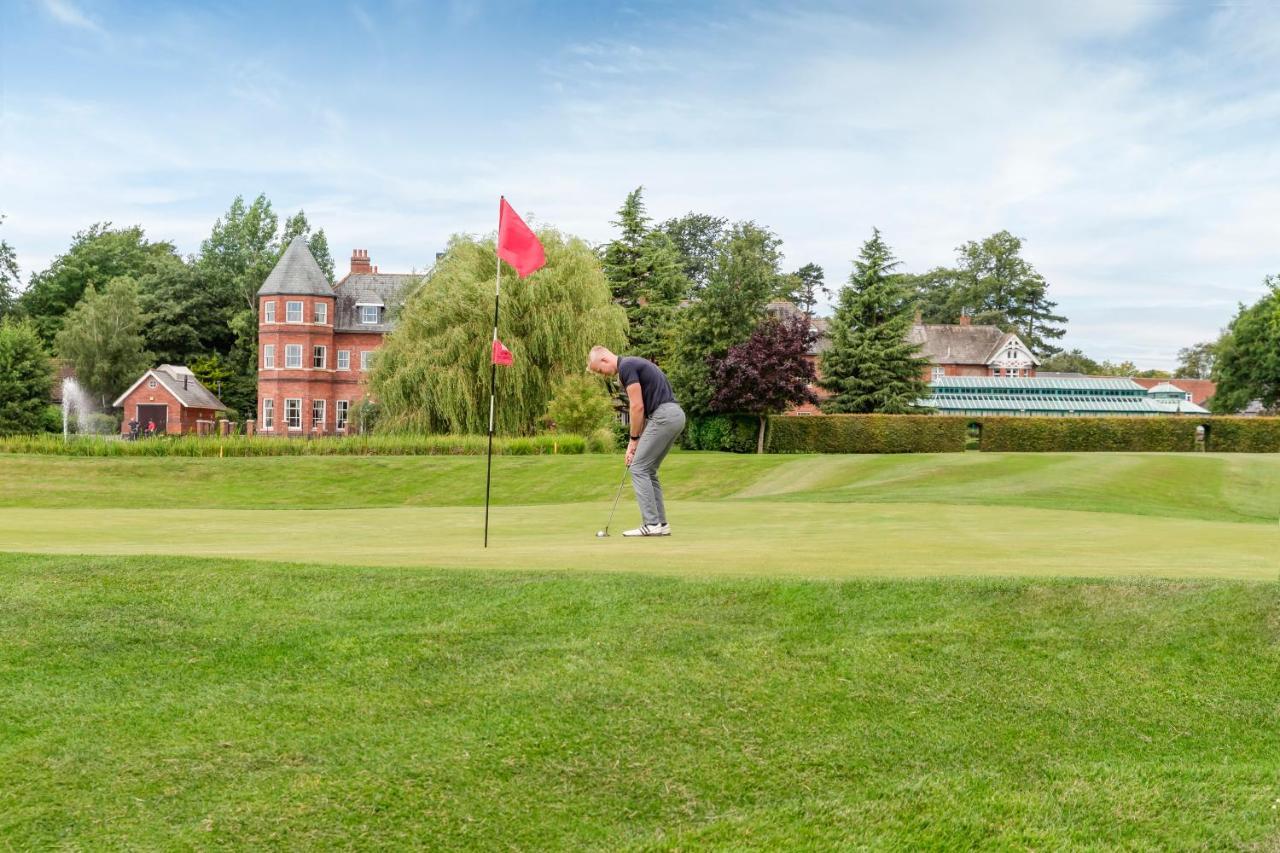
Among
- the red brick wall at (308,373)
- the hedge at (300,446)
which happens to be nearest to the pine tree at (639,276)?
the red brick wall at (308,373)

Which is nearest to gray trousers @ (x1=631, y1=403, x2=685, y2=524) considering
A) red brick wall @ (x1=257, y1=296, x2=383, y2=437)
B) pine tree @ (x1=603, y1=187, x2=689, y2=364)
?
pine tree @ (x1=603, y1=187, x2=689, y2=364)

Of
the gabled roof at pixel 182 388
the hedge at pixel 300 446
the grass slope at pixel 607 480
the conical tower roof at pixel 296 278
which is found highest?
the conical tower roof at pixel 296 278

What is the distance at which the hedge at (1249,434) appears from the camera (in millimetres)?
51312

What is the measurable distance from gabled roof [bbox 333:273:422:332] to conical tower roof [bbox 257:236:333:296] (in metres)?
2.31

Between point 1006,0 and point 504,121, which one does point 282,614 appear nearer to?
point 1006,0

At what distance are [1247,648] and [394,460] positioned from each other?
106ft

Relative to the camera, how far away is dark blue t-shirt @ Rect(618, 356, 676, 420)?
1203 centimetres

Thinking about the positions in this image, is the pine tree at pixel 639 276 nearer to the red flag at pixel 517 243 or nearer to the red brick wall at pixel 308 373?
the red brick wall at pixel 308 373

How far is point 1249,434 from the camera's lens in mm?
51375

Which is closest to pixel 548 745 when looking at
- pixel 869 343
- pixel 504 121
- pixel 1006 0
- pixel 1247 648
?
pixel 1247 648

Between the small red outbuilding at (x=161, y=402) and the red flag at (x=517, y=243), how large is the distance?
216ft

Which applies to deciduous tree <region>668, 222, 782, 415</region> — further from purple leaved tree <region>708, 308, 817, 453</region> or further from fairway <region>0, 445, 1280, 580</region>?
fairway <region>0, 445, 1280, 580</region>

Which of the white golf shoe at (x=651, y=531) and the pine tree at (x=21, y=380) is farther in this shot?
the pine tree at (x=21, y=380)

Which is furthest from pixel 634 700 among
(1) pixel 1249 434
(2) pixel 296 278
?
(2) pixel 296 278
